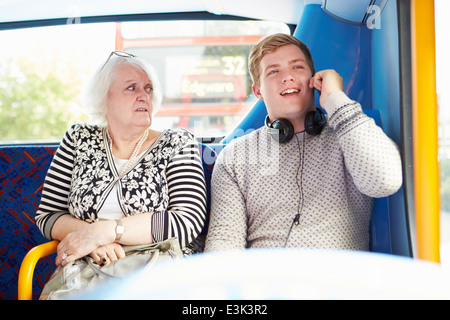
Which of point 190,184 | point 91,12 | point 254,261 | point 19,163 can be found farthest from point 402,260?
point 91,12

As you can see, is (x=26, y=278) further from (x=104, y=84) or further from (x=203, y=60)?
(x=203, y=60)

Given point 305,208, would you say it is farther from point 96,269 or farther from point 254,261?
point 96,269

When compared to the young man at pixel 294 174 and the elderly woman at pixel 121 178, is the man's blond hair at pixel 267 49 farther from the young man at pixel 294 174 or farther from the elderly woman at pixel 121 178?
the elderly woman at pixel 121 178

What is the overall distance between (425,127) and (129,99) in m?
1.07

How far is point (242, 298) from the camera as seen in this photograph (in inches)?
29.8

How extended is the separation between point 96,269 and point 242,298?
622 mm

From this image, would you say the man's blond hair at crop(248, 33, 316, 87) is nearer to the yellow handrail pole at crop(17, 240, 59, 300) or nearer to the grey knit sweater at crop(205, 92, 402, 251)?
the grey knit sweater at crop(205, 92, 402, 251)

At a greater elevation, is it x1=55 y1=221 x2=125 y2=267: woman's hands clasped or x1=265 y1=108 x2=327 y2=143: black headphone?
x1=265 y1=108 x2=327 y2=143: black headphone

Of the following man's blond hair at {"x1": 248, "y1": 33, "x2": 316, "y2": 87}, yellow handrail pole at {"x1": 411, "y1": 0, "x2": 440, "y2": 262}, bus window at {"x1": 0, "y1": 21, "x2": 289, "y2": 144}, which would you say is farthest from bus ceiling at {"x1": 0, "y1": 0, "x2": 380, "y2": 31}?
yellow handrail pole at {"x1": 411, "y1": 0, "x2": 440, "y2": 262}

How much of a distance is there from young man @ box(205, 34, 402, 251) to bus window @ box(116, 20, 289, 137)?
2.80 ft

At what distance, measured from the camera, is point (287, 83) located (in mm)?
1373

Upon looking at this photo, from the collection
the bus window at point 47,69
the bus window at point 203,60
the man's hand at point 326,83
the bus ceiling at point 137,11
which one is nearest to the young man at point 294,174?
the man's hand at point 326,83

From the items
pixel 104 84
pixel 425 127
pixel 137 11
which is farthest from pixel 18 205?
pixel 425 127

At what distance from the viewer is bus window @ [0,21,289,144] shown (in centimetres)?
234
